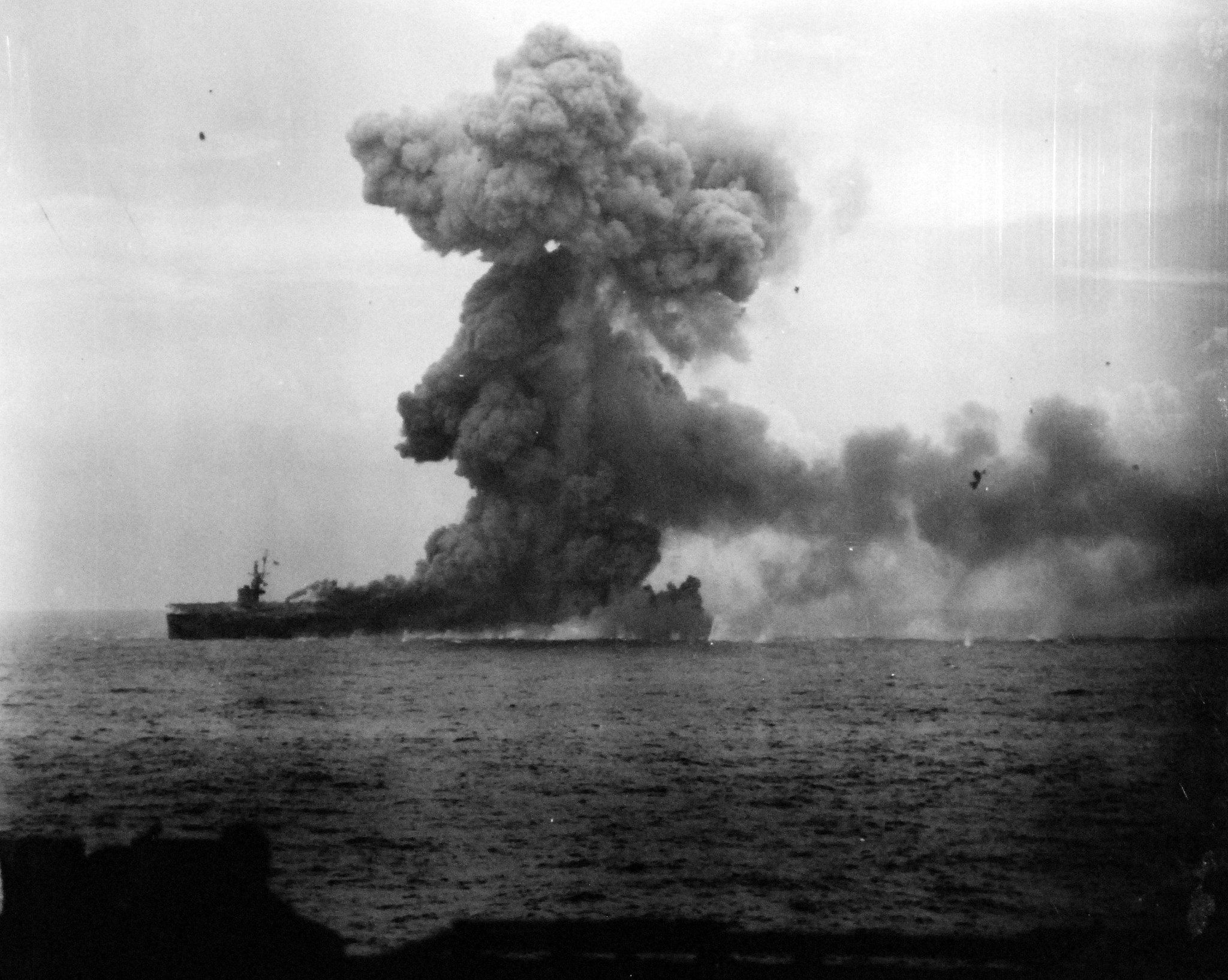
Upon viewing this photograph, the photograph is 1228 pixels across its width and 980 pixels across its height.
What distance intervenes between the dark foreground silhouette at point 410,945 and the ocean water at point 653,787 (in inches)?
65.0

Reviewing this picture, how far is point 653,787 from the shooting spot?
1650 inches

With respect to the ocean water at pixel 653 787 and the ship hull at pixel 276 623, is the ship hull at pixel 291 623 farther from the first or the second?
the ocean water at pixel 653 787

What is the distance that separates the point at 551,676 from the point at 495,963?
53811 millimetres

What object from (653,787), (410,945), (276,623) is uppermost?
(276,623)

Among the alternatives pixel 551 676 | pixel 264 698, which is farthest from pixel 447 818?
pixel 551 676

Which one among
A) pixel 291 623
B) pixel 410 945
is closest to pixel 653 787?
pixel 410 945

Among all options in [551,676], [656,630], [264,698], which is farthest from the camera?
[656,630]

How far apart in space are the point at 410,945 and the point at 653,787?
53.7ft

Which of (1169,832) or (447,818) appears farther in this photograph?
(447,818)

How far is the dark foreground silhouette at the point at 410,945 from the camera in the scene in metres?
23.4

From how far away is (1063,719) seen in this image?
57.9 meters

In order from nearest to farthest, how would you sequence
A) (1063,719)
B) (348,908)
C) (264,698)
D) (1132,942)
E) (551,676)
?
(1132,942) → (348,908) → (1063,719) → (264,698) → (551,676)

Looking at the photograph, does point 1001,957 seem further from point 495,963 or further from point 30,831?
point 30,831

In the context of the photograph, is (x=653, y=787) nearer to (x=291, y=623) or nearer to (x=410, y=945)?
(x=410, y=945)
